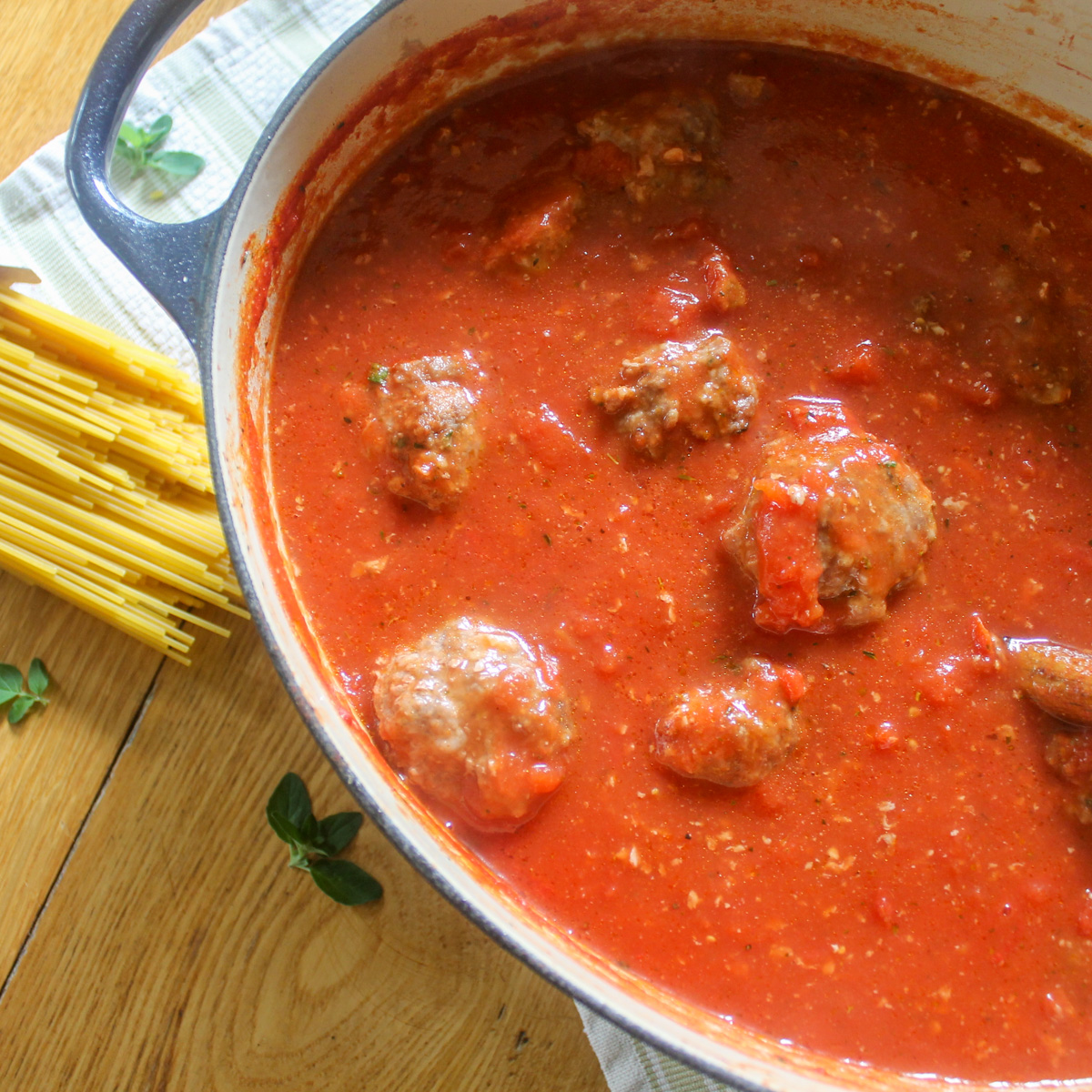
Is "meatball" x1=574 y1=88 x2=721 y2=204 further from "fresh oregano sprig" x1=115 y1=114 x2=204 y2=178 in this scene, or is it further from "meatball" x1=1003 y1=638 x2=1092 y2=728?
"meatball" x1=1003 y1=638 x2=1092 y2=728

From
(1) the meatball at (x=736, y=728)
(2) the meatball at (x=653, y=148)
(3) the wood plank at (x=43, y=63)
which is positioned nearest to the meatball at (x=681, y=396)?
(2) the meatball at (x=653, y=148)

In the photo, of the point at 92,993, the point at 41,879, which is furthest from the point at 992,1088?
the point at 41,879

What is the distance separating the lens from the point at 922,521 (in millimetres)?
2229

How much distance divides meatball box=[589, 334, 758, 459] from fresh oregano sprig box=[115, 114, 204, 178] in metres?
1.34

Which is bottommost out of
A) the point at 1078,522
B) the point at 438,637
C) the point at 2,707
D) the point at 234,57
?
the point at 1078,522

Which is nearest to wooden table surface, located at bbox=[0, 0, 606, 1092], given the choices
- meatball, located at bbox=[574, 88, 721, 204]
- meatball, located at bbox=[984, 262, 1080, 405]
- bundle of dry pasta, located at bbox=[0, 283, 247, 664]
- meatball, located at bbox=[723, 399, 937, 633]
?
bundle of dry pasta, located at bbox=[0, 283, 247, 664]

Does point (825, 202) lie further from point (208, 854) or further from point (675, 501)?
point (208, 854)

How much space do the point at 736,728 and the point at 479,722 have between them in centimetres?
56

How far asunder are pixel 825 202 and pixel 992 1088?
2.06 meters

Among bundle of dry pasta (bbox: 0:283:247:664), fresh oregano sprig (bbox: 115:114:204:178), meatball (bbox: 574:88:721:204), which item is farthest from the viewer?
fresh oregano sprig (bbox: 115:114:204:178)

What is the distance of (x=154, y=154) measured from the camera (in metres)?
2.72

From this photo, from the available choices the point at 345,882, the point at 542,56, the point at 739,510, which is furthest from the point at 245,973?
the point at 542,56

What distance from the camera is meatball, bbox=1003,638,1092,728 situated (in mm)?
2172

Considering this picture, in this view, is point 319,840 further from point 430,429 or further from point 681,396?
point 681,396
